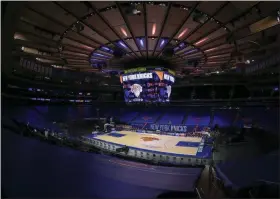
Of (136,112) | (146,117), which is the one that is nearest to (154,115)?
(146,117)

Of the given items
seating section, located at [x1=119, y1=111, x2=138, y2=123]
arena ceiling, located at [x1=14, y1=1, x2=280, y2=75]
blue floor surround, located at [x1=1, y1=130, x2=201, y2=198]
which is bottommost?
blue floor surround, located at [x1=1, y1=130, x2=201, y2=198]

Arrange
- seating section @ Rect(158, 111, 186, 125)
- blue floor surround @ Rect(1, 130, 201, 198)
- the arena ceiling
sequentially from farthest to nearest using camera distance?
seating section @ Rect(158, 111, 186, 125), the arena ceiling, blue floor surround @ Rect(1, 130, 201, 198)

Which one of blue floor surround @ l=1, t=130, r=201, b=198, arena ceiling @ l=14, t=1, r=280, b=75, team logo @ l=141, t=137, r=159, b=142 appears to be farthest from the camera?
team logo @ l=141, t=137, r=159, b=142

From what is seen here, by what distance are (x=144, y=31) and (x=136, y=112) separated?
128 cm

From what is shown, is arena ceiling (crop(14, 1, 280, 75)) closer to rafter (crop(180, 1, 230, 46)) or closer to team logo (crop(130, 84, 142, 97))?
rafter (crop(180, 1, 230, 46))

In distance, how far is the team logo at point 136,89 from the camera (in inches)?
91.8

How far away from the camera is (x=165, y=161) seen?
1.72 metres

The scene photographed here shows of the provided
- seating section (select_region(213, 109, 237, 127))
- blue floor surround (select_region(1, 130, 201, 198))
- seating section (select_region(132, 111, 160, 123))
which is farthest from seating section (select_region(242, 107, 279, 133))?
seating section (select_region(132, 111, 160, 123))

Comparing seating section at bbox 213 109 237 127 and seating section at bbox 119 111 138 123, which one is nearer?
seating section at bbox 213 109 237 127

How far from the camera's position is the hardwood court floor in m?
1.76

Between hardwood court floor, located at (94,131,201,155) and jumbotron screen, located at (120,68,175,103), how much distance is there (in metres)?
0.52

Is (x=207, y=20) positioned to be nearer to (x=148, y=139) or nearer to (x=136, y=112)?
(x=136, y=112)

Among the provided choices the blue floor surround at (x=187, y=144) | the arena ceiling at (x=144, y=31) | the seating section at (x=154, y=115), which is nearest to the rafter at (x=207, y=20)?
the arena ceiling at (x=144, y=31)

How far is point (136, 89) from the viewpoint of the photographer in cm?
239
